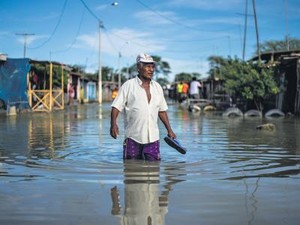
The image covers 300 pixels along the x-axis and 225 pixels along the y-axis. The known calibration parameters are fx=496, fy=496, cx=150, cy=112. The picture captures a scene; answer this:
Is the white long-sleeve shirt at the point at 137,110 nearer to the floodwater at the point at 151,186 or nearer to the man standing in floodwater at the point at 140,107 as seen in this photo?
the man standing in floodwater at the point at 140,107

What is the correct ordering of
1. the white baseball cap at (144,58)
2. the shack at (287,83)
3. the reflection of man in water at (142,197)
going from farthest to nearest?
the shack at (287,83) → the white baseball cap at (144,58) → the reflection of man in water at (142,197)

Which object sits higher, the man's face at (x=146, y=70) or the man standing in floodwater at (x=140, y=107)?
the man's face at (x=146, y=70)

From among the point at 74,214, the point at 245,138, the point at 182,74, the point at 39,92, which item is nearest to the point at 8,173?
the point at 74,214

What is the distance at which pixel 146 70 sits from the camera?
22.9 ft

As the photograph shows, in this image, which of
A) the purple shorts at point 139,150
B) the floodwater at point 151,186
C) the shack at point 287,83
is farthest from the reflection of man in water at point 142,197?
the shack at point 287,83

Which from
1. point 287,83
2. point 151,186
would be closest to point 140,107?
point 151,186

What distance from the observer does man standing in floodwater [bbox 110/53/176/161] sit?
22.9ft

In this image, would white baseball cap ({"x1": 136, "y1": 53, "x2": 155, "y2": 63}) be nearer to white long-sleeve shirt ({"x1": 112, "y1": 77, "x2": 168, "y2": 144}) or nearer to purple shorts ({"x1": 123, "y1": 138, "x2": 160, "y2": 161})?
white long-sleeve shirt ({"x1": 112, "y1": 77, "x2": 168, "y2": 144})

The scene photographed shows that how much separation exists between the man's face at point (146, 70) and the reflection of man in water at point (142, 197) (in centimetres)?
129

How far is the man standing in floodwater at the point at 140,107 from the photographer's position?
6.98 m

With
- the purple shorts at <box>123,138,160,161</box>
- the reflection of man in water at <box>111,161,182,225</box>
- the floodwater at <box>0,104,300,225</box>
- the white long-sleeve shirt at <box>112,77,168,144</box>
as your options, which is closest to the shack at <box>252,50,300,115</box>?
the floodwater at <box>0,104,300,225</box>

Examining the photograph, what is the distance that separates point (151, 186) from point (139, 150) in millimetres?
1495

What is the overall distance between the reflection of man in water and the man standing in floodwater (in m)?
0.40

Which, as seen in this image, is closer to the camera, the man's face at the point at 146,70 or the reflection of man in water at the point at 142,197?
the reflection of man in water at the point at 142,197
